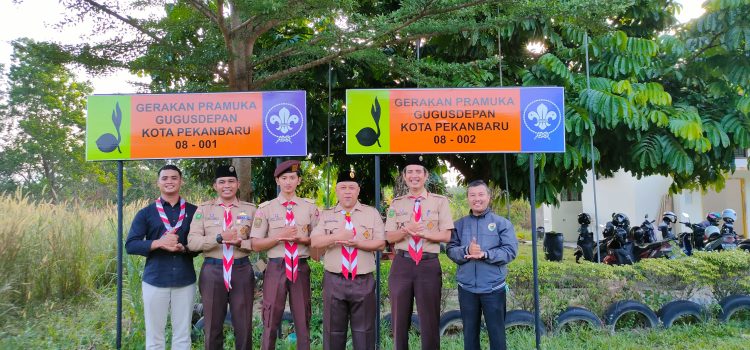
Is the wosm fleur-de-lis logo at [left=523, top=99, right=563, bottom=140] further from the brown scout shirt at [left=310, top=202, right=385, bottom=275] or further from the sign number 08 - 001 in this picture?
the sign number 08 - 001

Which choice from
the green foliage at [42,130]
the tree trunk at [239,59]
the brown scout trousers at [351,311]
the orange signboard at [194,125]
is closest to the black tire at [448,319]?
the brown scout trousers at [351,311]

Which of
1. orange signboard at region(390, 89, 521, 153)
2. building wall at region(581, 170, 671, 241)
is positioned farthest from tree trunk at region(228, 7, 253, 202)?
building wall at region(581, 170, 671, 241)

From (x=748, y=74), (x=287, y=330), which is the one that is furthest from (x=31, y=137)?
(x=748, y=74)

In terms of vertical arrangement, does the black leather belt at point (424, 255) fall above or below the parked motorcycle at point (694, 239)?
above

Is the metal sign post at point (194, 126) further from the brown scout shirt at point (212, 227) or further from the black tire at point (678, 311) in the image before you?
the black tire at point (678, 311)

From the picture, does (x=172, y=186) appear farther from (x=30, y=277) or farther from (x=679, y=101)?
(x=679, y=101)

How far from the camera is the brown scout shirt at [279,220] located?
413 cm

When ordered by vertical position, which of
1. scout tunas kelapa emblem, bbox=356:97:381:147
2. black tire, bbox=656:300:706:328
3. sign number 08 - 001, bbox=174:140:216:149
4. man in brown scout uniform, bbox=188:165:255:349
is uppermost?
scout tunas kelapa emblem, bbox=356:97:381:147

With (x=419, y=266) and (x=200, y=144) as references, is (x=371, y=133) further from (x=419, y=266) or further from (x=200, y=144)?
(x=200, y=144)

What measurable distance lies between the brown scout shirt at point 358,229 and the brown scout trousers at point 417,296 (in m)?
0.25

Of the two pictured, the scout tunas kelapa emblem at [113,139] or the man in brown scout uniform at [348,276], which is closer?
the man in brown scout uniform at [348,276]

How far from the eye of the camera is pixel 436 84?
20.9 feet

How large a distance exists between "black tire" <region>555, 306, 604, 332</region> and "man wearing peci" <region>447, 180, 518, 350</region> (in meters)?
1.53

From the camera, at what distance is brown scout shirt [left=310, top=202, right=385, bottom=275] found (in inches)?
159
